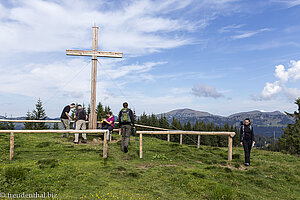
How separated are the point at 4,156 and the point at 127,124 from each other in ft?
18.2

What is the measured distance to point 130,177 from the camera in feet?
24.8

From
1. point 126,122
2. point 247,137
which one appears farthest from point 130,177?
point 247,137

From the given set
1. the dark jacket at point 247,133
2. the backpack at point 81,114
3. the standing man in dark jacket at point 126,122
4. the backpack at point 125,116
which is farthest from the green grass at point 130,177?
the backpack at point 81,114

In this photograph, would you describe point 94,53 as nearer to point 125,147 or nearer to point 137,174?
point 125,147

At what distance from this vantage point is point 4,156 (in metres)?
9.23

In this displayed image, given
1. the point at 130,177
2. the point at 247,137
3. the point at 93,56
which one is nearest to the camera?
the point at 130,177

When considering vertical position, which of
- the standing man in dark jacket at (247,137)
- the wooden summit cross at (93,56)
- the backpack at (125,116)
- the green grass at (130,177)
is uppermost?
the wooden summit cross at (93,56)

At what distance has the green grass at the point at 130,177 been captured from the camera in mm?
6305

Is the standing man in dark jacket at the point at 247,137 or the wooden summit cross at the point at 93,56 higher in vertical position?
the wooden summit cross at the point at 93,56

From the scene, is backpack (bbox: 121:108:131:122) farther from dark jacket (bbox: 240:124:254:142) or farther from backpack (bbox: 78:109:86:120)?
dark jacket (bbox: 240:124:254:142)

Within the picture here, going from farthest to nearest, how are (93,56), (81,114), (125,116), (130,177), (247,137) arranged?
(93,56) < (81,114) < (125,116) < (247,137) < (130,177)

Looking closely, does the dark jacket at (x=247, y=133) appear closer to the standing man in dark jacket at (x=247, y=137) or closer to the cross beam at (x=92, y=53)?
the standing man in dark jacket at (x=247, y=137)

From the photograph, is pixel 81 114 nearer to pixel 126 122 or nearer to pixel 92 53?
pixel 126 122

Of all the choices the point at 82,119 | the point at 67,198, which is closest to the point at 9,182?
the point at 67,198
